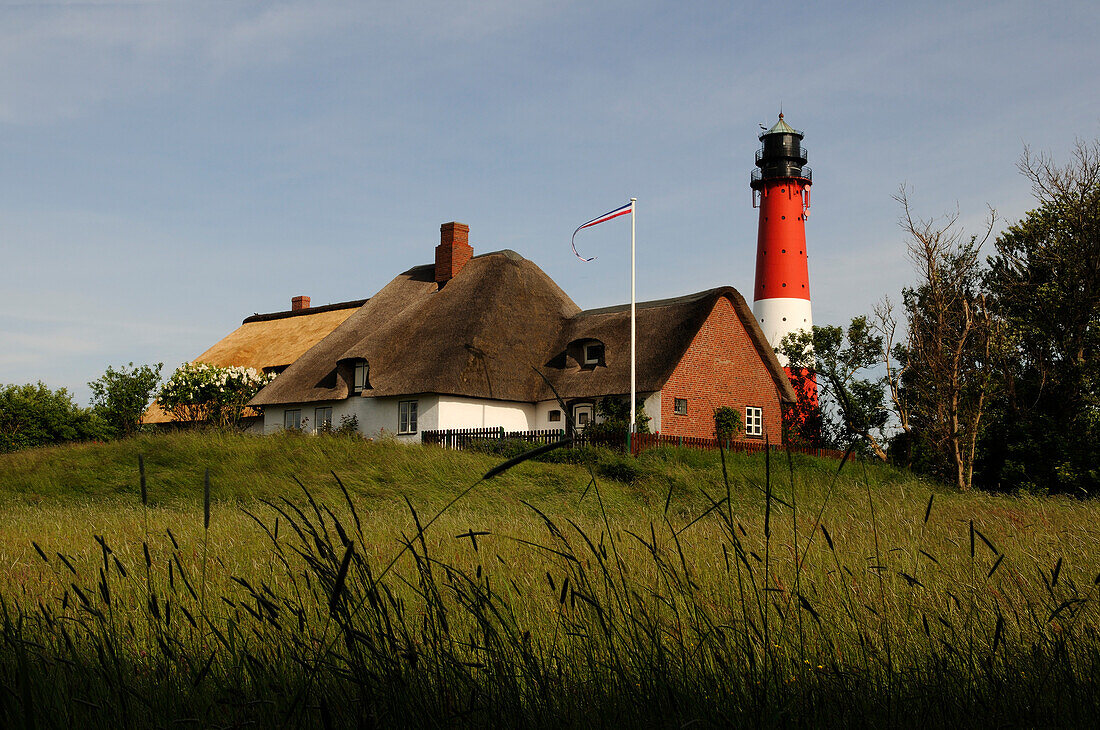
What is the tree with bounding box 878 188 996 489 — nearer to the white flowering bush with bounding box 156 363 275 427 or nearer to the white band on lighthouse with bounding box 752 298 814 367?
the white band on lighthouse with bounding box 752 298 814 367

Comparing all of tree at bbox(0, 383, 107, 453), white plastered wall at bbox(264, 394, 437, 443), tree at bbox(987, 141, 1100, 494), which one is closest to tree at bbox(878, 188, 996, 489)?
tree at bbox(987, 141, 1100, 494)

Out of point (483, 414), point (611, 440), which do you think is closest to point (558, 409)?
point (483, 414)

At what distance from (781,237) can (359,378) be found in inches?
746

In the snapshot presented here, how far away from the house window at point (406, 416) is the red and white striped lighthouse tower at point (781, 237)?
48.0 feet

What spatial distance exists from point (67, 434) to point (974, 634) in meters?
48.1

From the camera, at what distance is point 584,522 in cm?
1134

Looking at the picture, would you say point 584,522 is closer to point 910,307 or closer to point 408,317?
point 910,307

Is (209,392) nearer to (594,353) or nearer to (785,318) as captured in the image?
(594,353)

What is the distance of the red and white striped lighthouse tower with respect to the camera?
37.3m

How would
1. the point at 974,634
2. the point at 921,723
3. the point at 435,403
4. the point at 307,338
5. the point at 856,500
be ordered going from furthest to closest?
1. the point at 307,338
2. the point at 435,403
3. the point at 856,500
4. the point at 974,634
5. the point at 921,723

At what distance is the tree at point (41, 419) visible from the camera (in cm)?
4391

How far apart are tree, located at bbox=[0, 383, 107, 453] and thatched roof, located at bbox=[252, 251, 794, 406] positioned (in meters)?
14.1

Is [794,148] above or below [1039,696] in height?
above

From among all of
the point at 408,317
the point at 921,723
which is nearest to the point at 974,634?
the point at 921,723
